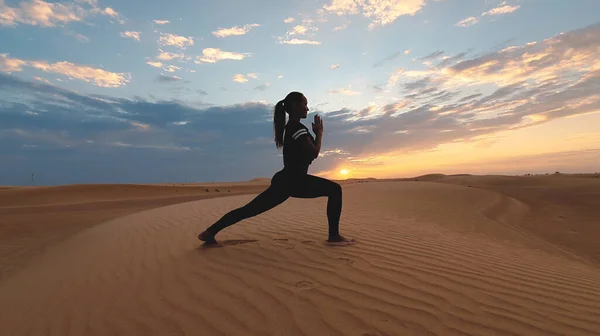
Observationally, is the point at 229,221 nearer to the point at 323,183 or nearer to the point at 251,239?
the point at 251,239

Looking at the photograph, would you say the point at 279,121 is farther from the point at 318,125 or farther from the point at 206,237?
the point at 206,237

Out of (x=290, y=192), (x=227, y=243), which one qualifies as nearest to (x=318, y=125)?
(x=290, y=192)

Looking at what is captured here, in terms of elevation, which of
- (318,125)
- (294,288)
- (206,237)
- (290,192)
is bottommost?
(294,288)

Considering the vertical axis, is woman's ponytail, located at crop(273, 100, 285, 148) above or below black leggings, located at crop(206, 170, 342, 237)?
above

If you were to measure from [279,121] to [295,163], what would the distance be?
608 mm

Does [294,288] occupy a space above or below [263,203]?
below

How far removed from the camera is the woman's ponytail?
4.32 metres

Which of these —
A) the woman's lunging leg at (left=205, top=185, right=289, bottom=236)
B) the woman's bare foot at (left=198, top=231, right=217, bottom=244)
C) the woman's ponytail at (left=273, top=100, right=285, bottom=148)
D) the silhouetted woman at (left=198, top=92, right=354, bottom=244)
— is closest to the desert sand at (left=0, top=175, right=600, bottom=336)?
the woman's bare foot at (left=198, top=231, right=217, bottom=244)

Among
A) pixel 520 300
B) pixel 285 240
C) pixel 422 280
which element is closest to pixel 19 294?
pixel 285 240

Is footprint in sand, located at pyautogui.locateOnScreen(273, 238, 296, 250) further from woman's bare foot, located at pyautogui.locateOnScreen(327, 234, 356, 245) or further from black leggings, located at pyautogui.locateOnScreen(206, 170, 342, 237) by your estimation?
black leggings, located at pyautogui.locateOnScreen(206, 170, 342, 237)

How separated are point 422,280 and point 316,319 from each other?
1306 millimetres

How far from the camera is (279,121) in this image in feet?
14.2

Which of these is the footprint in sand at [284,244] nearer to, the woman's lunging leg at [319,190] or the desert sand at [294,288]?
the desert sand at [294,288]

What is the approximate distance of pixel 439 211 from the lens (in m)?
10.7
